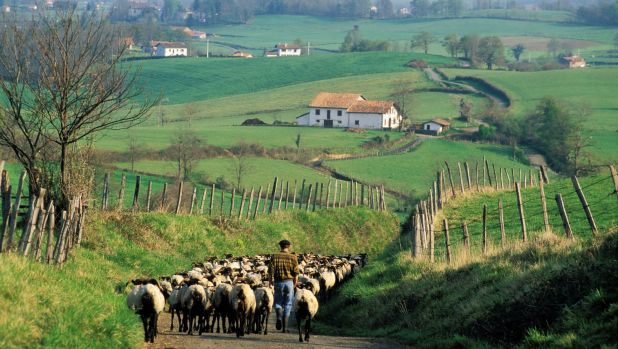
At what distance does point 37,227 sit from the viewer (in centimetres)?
2161

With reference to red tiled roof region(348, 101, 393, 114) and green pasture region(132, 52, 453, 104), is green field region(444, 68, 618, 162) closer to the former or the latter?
red tiled roof region(348, 101, 393, 114)

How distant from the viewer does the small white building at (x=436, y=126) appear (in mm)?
110875

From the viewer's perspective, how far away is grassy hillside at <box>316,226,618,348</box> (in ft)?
48.9

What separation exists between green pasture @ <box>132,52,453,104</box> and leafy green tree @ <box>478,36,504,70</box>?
7.52 meters

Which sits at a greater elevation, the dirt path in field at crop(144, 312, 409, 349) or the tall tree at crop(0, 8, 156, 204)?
the tall tree at crop(0, 8, 156, 204)

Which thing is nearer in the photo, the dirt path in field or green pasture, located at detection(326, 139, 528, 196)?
the dirt path in field

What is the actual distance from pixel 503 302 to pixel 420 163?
243 feet

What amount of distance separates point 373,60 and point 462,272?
152 m

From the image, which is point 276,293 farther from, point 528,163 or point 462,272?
point 528,163

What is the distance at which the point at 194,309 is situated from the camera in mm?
20531

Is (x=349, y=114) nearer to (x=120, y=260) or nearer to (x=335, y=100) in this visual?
(x=335, y=100)

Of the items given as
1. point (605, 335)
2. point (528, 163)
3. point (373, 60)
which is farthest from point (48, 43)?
point (373, 60)

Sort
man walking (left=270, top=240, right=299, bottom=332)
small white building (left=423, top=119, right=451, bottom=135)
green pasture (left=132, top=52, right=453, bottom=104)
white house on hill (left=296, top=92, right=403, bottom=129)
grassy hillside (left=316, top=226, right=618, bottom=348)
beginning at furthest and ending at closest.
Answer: green pasture (left=132, top=52, right=453, bottom=104) < white house on hill (left=296, top=92, right=403, bottom=129) < small white building (left=423, top=119, right=451, bottom=135) < man walking (left=270, top=240, right=299, bottom=332) < grassy hillside (left=316, top=226, right=618, bottom=348)

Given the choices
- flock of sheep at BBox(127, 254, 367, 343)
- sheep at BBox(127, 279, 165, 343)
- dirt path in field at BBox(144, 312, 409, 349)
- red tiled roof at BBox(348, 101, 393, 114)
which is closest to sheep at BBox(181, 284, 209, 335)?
flock of sheep at BBox(127, 254, 367, 343)
